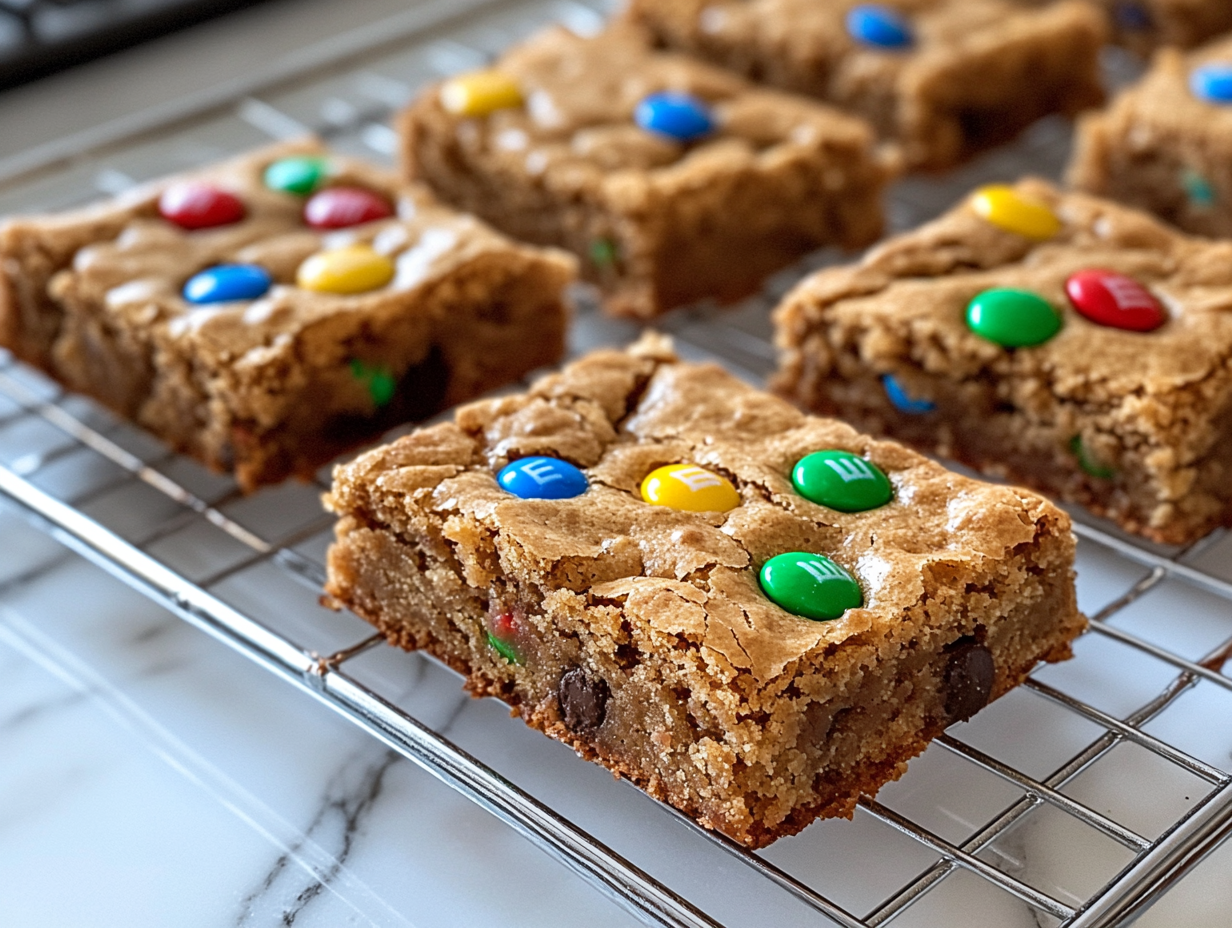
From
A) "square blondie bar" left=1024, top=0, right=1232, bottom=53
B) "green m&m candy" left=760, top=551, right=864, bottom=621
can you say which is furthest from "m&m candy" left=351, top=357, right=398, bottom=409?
"square blondie bar" left=1024, top=0, right=1232, bottom=53

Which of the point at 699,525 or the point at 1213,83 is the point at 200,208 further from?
the point at 1213,83

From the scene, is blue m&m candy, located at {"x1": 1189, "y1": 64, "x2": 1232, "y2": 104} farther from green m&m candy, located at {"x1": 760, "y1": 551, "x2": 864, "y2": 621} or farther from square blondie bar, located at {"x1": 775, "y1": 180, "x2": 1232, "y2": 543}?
green m&m candy, located at {"x1": 760, "y1": 551, "x2": 864, "y2": 621}

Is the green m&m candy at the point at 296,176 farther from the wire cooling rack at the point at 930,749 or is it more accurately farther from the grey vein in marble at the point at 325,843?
the grey vein in marble at the point at 325,843

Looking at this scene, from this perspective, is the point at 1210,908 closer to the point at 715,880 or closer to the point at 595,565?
the point at 715,880

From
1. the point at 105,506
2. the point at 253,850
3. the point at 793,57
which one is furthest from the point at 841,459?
the point at 793,57

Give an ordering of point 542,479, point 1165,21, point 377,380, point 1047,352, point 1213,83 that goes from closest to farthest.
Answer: point 542,479 < point 1047,352 < point 377,380 < point 1213,83 < point 1165,21

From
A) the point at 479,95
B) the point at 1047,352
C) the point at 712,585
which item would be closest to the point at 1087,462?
the point at 1047,352
